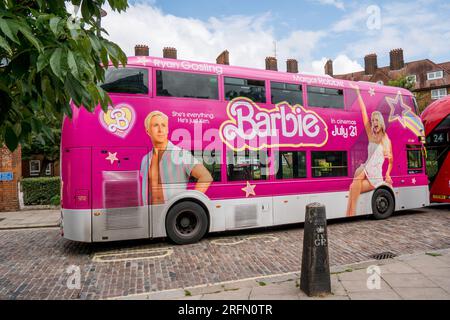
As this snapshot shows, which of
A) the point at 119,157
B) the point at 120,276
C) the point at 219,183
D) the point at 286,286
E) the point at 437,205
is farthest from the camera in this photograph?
the point at 437,205

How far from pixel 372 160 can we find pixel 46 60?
10.3 m

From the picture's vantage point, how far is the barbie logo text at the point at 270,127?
8.36m

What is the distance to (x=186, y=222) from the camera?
786 cm

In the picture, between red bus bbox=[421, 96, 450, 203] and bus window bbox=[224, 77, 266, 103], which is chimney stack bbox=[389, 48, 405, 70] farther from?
bus window bbox=[224, 77, 266, 103]

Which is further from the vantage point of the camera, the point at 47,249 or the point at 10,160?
the point at 10,160

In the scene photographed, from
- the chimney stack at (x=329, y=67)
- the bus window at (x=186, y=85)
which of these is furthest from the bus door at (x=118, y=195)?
the chimney stack at (x=329, y=67)

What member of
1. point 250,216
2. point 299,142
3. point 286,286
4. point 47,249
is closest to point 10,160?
point 47,249

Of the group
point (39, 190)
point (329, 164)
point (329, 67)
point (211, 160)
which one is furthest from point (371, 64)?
point (39, 190)

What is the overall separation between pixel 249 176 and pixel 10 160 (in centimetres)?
1185

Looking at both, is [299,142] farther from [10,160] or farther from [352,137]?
[10,160]

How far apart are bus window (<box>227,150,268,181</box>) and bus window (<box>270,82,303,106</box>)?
168cm

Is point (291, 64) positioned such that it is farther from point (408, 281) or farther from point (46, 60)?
point (46, 60)

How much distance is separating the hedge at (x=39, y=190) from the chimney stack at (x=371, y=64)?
45612mm

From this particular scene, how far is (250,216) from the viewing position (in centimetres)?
850
